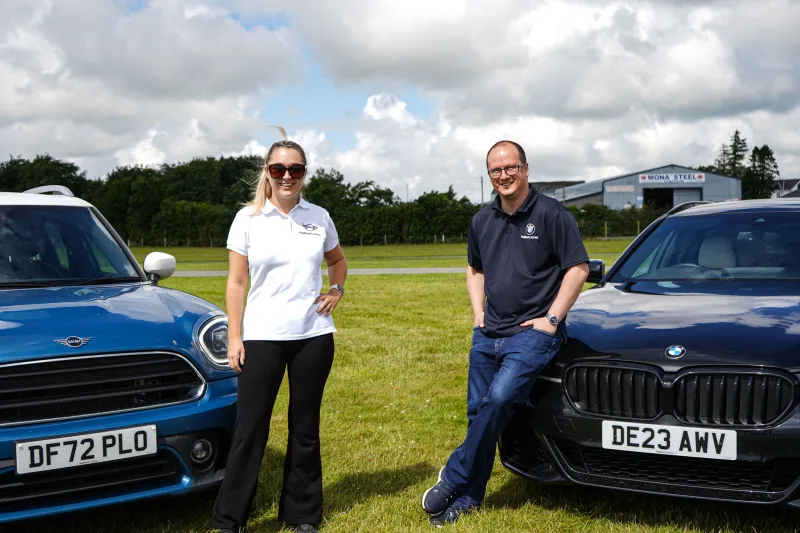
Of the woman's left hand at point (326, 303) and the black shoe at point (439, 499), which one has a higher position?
the woman's left hand at point (326, 303)

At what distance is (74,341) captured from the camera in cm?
330

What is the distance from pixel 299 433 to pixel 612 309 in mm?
1713

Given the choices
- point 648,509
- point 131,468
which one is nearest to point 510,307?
point 648,509

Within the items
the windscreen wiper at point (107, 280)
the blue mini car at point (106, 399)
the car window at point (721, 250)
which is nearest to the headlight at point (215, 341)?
the blue mini car at point (106, 399)

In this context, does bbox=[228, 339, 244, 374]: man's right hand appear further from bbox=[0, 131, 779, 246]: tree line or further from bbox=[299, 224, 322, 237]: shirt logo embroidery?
bbox=[0, 131, 779, 246]: tree line

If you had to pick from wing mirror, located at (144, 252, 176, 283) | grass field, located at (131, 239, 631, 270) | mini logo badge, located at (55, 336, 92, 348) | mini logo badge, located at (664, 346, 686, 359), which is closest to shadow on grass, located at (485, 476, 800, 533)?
mini logo badge, located at (664, 346, 686, 359)

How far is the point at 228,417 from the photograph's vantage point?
360 cm

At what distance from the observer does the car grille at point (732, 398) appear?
3.12 meters

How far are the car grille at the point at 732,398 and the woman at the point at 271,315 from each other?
1570mm

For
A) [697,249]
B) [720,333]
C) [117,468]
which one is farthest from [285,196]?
Answer: [697,249]

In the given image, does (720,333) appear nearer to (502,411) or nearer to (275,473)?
(502,411)

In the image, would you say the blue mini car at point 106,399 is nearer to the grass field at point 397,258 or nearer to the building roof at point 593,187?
the grass field at point 397,258

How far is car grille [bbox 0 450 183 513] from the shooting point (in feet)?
10.3

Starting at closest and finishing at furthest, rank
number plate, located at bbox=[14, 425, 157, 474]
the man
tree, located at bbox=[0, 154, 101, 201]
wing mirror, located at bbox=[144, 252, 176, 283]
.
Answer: number plate, located at bbox=[14, 425, 157, 474] < the man < wing mirror, located at bbox=[144, 252, 176, 283] < tree, located at bbox=[0, 154, 101, 201]
